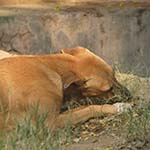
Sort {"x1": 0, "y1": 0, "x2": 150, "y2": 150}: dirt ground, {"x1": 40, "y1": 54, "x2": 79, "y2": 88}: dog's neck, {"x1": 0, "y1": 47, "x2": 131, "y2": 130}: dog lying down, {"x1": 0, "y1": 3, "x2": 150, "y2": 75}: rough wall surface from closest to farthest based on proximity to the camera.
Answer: {"x1": 0, "y1": 0, "x2": 150, "y2": 150}: dirt ground, {"x1": 0, "y1": 47, "x2": 131, "y2": 130}: dog lying down, {"x1": 40, "y1": 54, "x2": 79, "y2": 88}: dog's neck, {"x1": 0, "y1": 3, "x2": 150, "y2": 75}: rough wall surface

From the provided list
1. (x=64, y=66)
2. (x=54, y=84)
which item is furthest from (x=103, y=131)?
(x=64, y=66)

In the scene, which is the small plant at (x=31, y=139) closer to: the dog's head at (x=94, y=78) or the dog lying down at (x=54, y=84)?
the dog lying down at (x=54, y=84)

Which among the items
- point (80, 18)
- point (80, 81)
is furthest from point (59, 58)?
point (80, 18)

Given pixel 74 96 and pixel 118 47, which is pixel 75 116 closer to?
pixel 74 96

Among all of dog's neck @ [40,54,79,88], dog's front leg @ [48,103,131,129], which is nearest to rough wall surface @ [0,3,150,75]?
dog's neck @ [40,54,79,88]

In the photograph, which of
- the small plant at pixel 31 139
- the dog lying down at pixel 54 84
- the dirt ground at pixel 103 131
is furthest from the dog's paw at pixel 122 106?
the small plant at pixel 31 139

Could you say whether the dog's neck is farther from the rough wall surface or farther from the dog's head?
the rough wall surface

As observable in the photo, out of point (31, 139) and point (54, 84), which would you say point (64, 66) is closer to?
point (54, 84)

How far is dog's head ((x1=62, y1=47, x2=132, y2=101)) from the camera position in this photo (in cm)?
509

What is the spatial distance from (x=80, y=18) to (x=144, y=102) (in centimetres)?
250

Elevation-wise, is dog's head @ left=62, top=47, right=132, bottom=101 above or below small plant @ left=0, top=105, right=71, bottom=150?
below

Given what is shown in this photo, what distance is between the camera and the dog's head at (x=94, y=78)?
5094mm

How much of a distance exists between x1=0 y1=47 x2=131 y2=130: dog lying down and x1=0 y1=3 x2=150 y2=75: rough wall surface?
157 centimetres

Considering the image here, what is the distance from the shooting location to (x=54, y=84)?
4914mm
